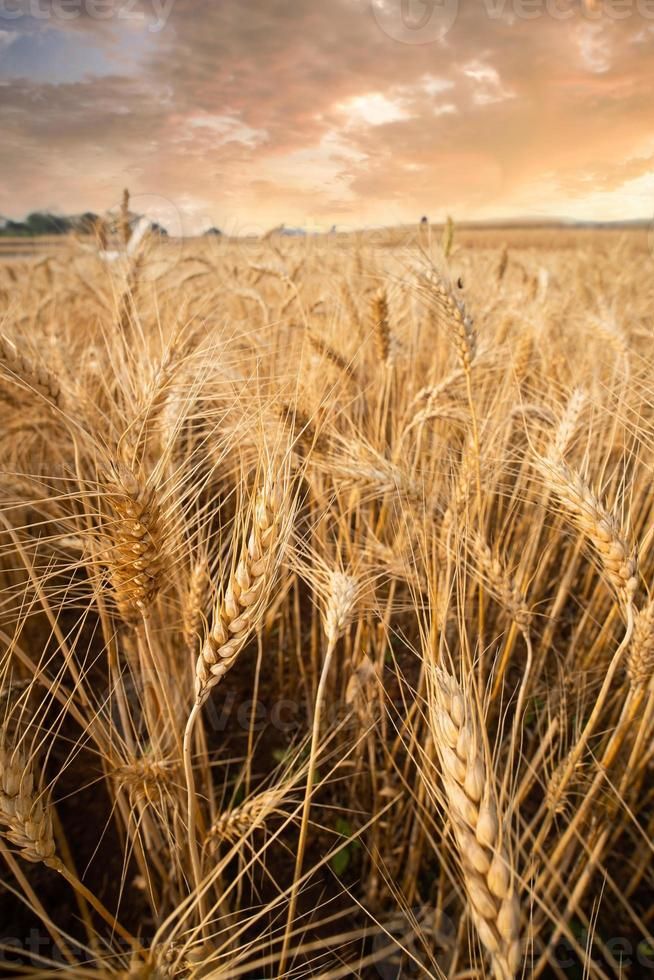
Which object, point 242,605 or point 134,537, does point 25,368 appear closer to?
point 134,537

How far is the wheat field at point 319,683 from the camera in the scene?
742 millimetres

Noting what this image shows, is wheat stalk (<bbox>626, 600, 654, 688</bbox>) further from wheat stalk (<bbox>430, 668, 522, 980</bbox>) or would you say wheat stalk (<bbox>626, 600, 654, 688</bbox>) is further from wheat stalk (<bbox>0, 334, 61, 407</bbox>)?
wheat stalk (<bbox>0, 334, 61, 407</bbox>)

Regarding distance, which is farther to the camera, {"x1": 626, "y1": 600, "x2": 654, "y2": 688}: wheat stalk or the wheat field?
{"x1": 626, "y1": 600, "x2": 654, "y2": 688}: wheat stalk

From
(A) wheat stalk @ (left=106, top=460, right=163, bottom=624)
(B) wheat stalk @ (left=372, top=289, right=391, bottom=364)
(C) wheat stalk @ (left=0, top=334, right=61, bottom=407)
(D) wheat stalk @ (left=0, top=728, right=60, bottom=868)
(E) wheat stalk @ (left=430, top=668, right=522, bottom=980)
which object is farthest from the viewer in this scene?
(B) wheat stalk @ (left=372, top=289, right=391, bottom=364)

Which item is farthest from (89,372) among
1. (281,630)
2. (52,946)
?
(52,946)

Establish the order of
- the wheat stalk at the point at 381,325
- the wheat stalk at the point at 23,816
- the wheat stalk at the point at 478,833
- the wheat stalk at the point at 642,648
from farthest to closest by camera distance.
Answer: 1. the wheat stalk at the point at 381,325
2. the wheat stalk at the point at 642,648
3. the wheat stalk at the point at 23,816
4. the wheat stalk at the point at 478,833

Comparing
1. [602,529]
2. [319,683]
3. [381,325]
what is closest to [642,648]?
[602,529]

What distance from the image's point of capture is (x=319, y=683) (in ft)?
3.87

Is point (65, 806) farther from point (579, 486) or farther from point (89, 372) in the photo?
point (579, 486)

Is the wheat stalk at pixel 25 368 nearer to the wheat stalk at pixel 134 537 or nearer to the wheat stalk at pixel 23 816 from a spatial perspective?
the wheat stalk at pixel 134 537

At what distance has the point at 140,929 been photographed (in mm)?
1251

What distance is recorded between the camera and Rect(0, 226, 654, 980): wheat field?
742 mm

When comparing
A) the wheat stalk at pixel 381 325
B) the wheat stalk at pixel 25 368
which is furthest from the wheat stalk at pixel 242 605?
the wheat stalk at pixel 381 325

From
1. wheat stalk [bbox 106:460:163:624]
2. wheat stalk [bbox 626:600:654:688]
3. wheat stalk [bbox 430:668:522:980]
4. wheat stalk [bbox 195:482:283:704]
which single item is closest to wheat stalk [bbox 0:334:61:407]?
wheat stalk [bbox 106:460:163:624]
